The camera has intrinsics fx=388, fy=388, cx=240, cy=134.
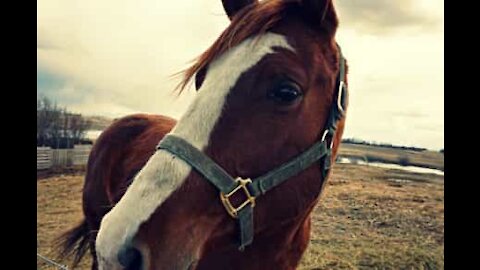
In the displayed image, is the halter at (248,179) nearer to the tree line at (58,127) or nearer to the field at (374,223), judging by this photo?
the field at (374,223)

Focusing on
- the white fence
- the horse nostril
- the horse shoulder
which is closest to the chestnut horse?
the horse nostril

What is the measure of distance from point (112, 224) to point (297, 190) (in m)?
0.56

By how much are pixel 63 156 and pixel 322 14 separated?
5.29 meters

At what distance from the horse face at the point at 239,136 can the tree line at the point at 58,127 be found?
384cm

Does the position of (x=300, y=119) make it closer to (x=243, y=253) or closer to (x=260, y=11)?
(x=260, y=11)

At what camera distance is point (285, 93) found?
1.15 m

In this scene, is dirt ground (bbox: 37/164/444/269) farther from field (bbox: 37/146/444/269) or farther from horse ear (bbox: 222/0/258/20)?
horse ear (bbox: 222/0/258/20)

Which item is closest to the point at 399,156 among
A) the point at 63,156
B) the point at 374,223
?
the point at 374,223

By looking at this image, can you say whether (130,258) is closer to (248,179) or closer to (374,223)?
(248,179)

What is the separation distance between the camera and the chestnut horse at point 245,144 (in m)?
1.00

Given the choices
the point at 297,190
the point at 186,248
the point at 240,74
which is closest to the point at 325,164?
the point at 297,190

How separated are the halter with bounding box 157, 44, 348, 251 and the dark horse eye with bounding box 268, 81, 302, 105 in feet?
0.58

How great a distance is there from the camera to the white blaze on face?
97cm

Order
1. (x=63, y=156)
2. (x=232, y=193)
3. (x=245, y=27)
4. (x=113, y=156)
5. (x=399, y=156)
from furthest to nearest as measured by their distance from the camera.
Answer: (x=63, y=156) < (x=399, y=156) < (x=113, y=156) < (x=245, y=27) < (x=232, y=193)
